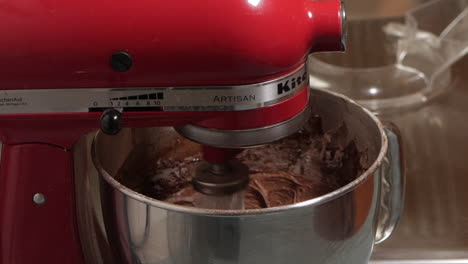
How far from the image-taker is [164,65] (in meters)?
0.42

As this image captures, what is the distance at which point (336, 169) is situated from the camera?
25.1 inches

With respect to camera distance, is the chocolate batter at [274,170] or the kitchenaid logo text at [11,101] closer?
the kitchenaid logo text at [11,101]

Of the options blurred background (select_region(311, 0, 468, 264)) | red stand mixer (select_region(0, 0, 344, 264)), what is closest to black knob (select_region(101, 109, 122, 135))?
red stand mixer (select_region(0, 0, 344, 264))

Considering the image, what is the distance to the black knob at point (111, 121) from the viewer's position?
17.3 inches

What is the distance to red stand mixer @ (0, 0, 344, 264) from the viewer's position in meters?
0.41

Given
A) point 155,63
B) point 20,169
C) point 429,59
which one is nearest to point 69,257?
point 20,169

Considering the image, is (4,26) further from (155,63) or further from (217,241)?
(217,241)

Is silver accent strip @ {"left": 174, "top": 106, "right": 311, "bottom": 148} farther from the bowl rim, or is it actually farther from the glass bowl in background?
the glass bowl in background

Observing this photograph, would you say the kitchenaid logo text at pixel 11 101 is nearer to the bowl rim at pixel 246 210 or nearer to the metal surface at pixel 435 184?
the bowl rim at pixel 246 210

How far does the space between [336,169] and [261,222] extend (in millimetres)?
217

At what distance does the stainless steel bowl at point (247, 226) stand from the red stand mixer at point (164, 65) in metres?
0.05

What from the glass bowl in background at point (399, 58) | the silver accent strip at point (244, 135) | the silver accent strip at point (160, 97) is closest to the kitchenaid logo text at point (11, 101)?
the silver accent strip at point (160, 97)

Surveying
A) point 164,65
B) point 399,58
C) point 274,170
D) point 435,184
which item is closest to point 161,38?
point 164,65

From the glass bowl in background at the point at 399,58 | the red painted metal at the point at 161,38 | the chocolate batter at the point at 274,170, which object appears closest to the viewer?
the red painted metal at the point at 161,38
